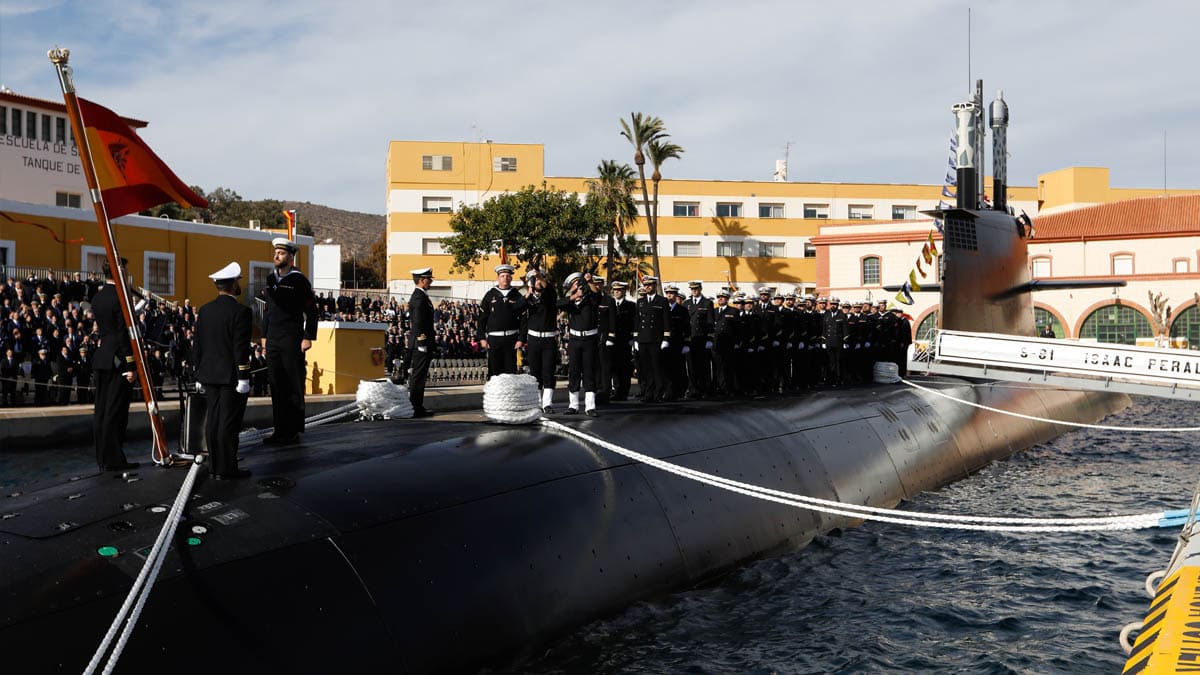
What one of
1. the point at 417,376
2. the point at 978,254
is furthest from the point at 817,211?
the point at 417,376

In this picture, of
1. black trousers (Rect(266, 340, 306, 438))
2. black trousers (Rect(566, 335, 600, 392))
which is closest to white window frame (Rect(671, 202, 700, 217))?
black trousers (Rect(566, 335, 600, 392))

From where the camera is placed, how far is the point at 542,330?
11.7 meters

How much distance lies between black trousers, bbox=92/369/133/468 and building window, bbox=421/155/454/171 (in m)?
53.8

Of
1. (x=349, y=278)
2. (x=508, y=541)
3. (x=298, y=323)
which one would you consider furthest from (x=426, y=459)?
(x=349, y=278)

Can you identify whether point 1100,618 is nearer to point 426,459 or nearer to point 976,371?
point 976,371

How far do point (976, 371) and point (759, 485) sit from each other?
3.95 meters

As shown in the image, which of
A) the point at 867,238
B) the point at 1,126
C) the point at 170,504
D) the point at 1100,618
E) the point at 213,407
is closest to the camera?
the point at 170,504

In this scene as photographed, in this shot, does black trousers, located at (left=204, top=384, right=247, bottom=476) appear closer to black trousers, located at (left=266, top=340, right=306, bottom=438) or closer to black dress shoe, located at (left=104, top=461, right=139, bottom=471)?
black dress shoe, located at (left=104, top=461, right=139, bottom=471)

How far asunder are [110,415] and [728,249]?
58377 millimetres

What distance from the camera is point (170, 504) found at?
562cm

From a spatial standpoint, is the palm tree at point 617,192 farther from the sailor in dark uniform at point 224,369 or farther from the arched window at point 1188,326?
the sailor in dark uniform at point 224,369

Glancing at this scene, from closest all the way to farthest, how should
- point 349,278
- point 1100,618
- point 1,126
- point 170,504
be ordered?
point 170,504 < point 1100,618 < point 1,126 < point 349,278

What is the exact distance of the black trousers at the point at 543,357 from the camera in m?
11.7

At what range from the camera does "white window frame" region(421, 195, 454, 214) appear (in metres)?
60.3
